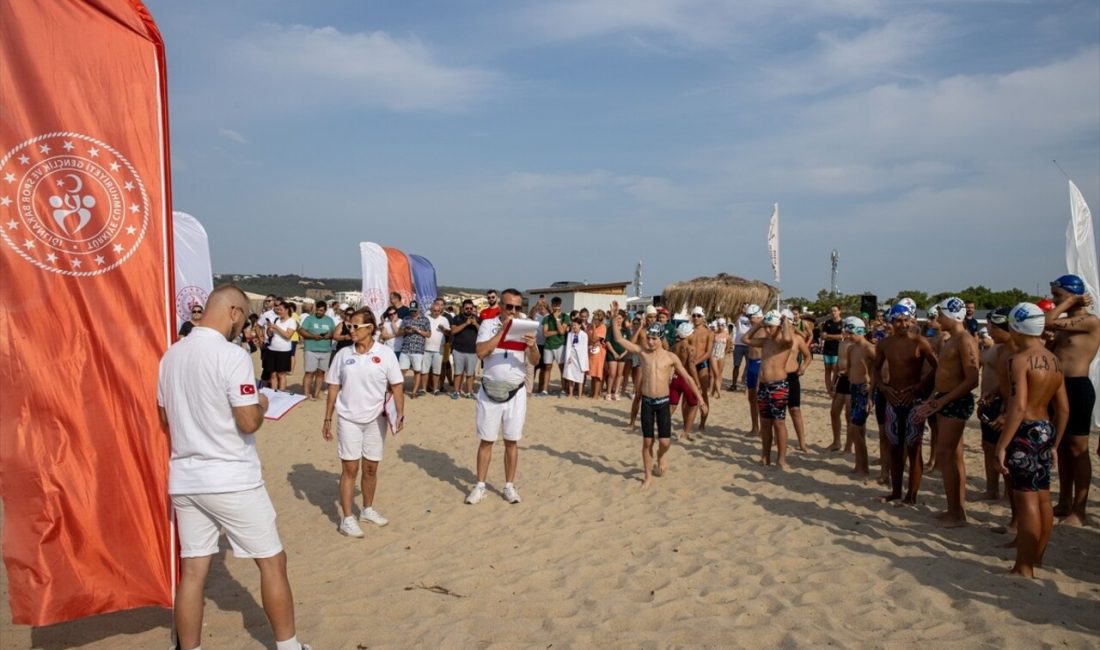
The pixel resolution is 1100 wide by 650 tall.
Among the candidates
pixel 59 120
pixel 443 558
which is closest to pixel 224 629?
pixel 443 558

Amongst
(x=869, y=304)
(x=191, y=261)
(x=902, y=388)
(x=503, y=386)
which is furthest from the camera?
(x=869, y=304)

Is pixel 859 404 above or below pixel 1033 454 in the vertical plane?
below

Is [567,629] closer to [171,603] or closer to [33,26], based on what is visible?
[171,603]

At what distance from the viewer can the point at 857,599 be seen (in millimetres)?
4504

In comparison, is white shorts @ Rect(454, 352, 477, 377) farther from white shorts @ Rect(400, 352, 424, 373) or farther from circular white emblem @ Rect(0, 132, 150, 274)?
circular white emblem @ Rect(0, 132, 150, 274)

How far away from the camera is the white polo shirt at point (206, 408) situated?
10.9ft

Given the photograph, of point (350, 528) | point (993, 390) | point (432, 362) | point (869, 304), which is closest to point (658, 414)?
point (993, 390)

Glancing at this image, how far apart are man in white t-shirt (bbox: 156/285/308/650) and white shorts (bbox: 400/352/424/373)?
9.59 m

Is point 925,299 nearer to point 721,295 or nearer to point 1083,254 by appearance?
point 721,295

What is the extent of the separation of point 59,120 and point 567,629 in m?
3.88

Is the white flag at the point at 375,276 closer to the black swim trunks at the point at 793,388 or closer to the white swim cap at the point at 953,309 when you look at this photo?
the black swim trunks at the point at 793,388

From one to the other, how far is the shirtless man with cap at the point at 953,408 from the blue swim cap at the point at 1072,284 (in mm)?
797

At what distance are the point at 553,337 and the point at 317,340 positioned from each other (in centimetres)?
454

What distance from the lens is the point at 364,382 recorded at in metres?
5.91
